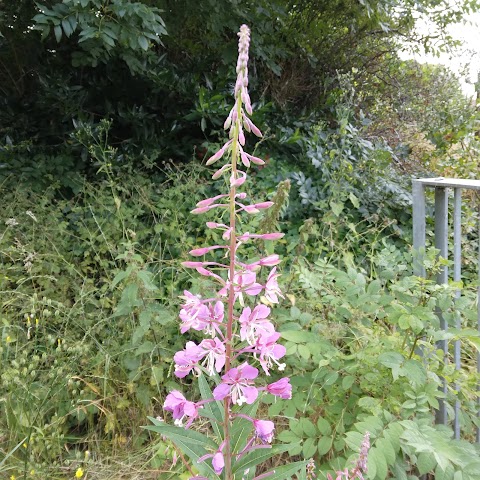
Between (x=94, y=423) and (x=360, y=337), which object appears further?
(x=94, y=423)

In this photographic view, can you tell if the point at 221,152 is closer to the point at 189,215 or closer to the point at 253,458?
the point at 253,458

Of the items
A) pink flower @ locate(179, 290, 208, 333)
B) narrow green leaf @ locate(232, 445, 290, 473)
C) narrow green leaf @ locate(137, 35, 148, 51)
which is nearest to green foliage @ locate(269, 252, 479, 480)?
narrow green leaf @ locate(232, 445, 290, 473)

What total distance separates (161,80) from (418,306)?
3347mm

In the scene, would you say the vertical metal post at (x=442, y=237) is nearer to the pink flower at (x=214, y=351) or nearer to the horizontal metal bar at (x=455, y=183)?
the horizontal metal bar at (x=455, y=183)

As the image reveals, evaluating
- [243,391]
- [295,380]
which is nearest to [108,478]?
[295,380]

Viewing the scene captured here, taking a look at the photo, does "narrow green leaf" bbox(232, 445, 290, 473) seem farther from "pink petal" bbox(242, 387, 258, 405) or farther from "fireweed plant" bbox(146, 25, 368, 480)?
"pink petal" bbox(242, 387, 258, 405)

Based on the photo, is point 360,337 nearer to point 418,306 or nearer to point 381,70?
point 418,306

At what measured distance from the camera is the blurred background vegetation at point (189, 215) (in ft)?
6.04

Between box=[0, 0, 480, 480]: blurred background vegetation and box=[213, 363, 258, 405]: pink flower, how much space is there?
71 centimetres

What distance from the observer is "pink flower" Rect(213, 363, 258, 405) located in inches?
38.4

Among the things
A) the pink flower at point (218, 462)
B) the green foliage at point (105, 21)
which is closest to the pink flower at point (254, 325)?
the pink flower at point (218, 462)

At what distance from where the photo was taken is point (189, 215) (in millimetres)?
3465

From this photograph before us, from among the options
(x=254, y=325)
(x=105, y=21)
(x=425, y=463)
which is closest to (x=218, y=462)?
(x=254, y=325)

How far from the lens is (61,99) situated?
4230 mm
